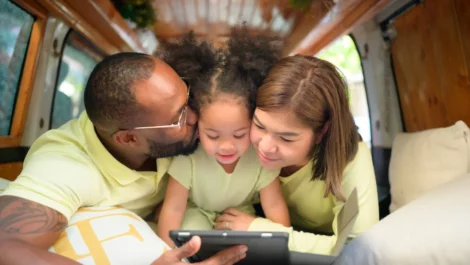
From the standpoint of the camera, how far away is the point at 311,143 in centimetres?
139

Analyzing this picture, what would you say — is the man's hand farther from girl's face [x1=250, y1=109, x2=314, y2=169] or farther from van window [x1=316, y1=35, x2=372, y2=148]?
van window [x1=316, y1=35, x2=372, y2=148]

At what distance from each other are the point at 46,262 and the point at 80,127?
0.58 meters

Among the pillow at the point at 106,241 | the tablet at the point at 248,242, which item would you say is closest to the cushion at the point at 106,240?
the pillow at the point at 106,241

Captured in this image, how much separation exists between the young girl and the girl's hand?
2 centimetres

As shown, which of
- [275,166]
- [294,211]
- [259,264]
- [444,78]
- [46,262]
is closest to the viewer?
[46,262]

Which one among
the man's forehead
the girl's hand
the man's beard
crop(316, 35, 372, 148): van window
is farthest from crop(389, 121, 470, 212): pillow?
the man's forehead

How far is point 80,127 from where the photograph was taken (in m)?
1.55

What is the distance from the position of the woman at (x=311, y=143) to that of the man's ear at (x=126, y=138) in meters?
0.39

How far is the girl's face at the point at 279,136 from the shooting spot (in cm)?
132

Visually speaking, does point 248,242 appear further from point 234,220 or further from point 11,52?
point 11,52

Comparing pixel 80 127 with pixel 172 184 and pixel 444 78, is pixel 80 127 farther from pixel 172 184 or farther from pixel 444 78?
pixel 444 78

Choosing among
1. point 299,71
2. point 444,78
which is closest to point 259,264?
point 299,71

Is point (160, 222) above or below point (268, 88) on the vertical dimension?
below

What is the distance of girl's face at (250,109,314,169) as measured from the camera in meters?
1.32
